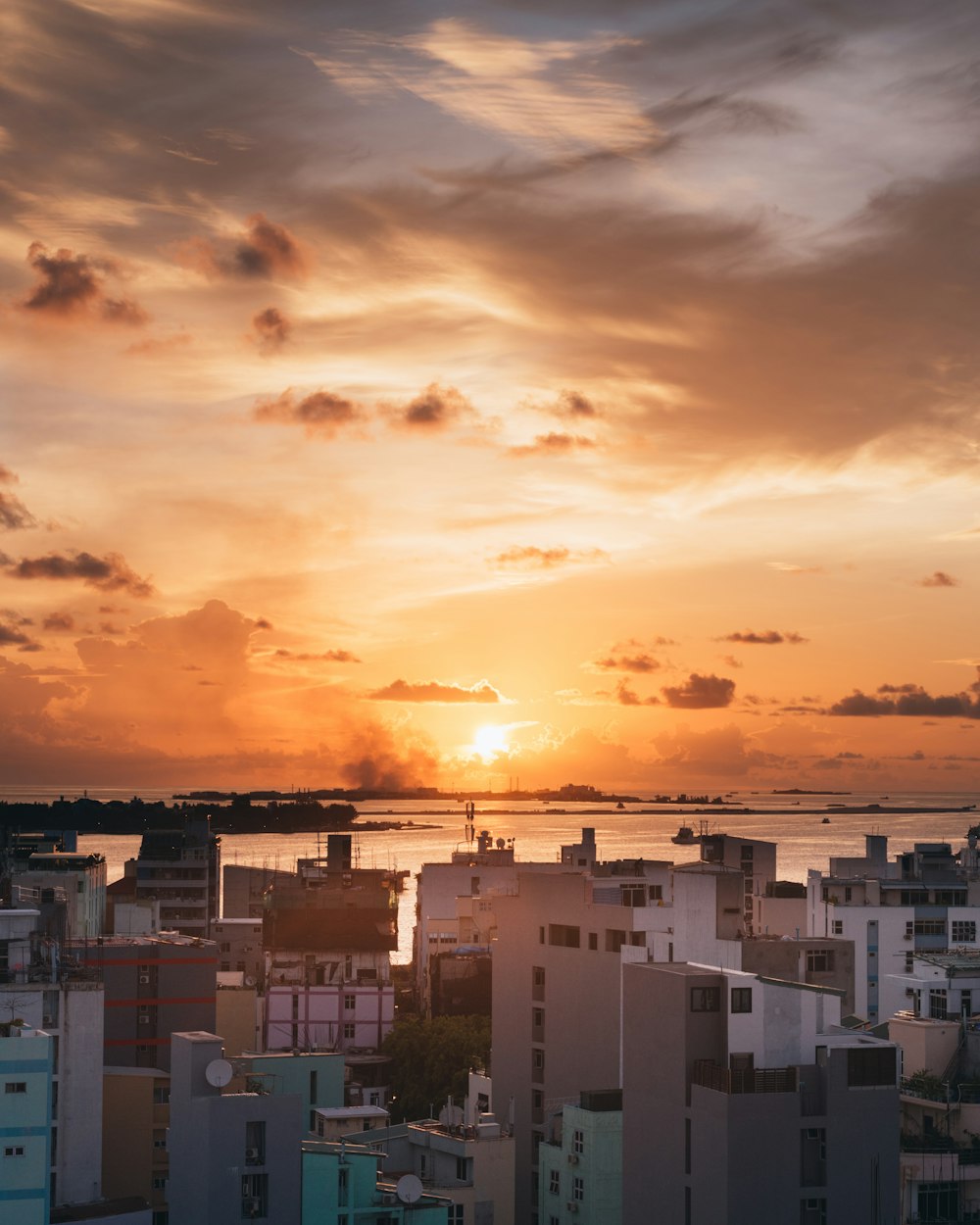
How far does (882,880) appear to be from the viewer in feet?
242

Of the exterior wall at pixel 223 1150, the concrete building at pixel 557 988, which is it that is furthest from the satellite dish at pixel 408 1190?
the concrete building at pixel 557 988

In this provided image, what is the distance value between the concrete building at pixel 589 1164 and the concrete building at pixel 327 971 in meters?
28.8

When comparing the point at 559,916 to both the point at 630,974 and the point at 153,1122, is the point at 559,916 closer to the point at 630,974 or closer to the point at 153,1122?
the point at 153,1122

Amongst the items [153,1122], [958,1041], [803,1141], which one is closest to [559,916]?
[153,1122]

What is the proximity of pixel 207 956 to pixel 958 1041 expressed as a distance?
81.7 ft

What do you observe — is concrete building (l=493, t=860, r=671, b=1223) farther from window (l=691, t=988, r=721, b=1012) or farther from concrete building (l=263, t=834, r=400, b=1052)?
concrete building (l=263, t=834, r=400, b=1052)

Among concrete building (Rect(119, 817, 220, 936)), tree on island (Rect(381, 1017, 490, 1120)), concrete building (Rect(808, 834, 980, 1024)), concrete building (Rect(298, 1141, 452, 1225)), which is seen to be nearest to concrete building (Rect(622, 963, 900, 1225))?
concrete building (Rect(298, 1141, 452, 1225))

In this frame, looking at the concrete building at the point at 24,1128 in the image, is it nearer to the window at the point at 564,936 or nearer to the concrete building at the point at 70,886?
the window at the point at 564,936

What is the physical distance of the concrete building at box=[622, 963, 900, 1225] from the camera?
3017 centimetres

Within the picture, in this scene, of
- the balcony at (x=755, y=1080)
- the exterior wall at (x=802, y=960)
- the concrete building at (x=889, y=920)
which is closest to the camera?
the balcony at (x=755, y=1080)

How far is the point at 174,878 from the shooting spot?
103 m

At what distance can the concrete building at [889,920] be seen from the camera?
67.4 m

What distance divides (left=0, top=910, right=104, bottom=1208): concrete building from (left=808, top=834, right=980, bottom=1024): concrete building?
109 feet

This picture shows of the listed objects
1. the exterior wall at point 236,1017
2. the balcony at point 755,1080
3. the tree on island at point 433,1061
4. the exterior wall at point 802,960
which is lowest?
the tree on island at point 433,1061
